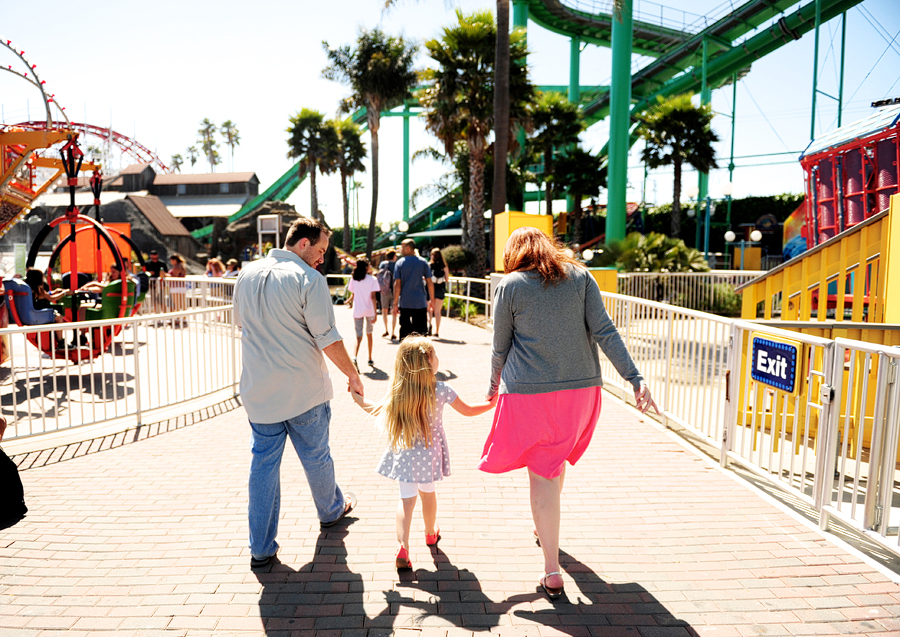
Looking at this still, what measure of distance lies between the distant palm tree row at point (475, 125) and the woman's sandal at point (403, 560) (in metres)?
14.4

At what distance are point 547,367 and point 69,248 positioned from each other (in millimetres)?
12020

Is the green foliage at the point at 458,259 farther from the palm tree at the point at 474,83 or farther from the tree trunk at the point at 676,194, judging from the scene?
the tree trunk at the point at 676,194

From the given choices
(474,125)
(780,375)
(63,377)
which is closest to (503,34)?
(474,125)

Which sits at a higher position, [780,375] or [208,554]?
[780,375]

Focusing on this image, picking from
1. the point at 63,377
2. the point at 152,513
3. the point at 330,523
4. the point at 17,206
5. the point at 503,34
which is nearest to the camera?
the point at 330,523

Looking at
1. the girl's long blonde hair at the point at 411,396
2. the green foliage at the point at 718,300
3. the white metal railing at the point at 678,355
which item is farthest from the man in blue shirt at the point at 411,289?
the green foliage at the point at 718,300

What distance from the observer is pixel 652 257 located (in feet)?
62.8

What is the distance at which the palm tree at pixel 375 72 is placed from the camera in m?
35.1

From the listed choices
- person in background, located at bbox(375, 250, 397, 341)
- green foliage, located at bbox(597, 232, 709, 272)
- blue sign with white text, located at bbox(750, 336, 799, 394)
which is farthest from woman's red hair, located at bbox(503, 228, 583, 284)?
green foliage, located at bbox(597, 232, 709, 272)

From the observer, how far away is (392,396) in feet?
10.8

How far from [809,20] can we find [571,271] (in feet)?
119

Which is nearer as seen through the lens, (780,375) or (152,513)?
(152,513)

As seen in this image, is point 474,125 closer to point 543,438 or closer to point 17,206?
point 17,206

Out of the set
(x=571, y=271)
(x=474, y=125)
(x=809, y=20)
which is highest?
(x=809, y=20)
